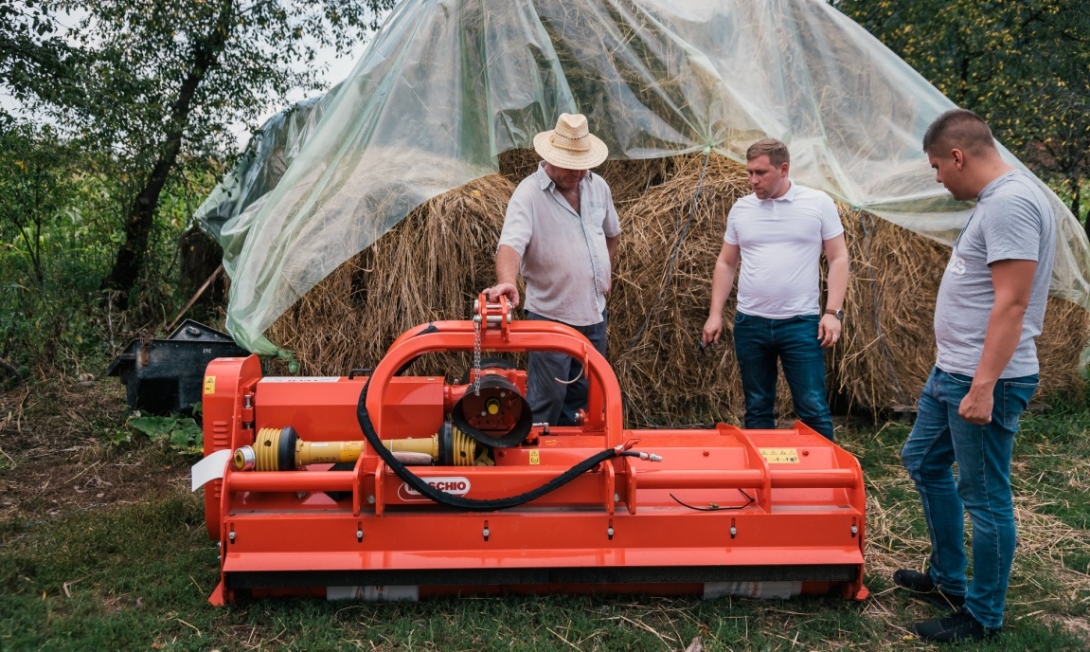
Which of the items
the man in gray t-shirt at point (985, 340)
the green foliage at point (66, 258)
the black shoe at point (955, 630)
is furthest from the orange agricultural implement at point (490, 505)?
the green foliage at point (66, 258)

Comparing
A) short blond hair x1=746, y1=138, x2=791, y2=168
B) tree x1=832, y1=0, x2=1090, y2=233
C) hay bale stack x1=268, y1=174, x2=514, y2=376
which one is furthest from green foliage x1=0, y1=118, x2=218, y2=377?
tree x1=832, y1=0, x2=1090, y2=233

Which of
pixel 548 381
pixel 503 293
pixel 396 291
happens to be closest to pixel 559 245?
pixel 548 381

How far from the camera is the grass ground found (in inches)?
135

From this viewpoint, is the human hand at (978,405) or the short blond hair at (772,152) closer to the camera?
the human hand at (978,405)

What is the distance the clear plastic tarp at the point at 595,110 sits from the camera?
592 cm

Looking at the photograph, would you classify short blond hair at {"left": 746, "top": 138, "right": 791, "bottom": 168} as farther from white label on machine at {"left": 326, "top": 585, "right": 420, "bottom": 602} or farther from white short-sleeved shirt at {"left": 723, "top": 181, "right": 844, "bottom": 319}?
white label on machine at {"left": 326, "top": 585, "right": 420, "bottom": 602}

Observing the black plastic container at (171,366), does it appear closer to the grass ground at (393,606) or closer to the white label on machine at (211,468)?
the grass ground at (393,606)

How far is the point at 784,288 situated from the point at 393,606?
2393 mm

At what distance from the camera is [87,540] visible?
170 inches

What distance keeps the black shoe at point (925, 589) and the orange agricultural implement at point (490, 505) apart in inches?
12.6

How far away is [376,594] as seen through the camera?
3650 mm

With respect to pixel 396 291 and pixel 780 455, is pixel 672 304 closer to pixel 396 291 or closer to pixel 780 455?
pixel 396 291

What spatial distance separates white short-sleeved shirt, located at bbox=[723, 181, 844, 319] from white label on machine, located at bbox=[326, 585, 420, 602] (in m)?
2.18

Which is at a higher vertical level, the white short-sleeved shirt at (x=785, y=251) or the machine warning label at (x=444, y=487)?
the white short-sleeved shirt at (x=785, y=251)
